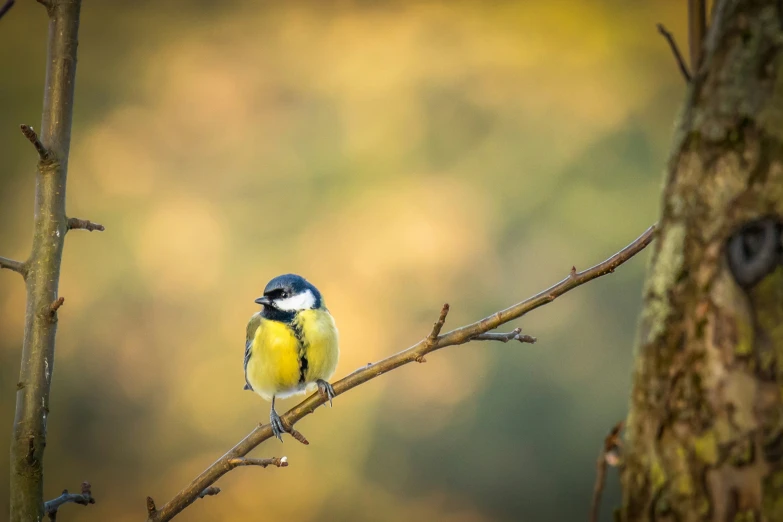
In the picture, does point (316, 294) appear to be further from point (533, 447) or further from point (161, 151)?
point (161, 151)

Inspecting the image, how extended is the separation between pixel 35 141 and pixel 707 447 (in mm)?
1087

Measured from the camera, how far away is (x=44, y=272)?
129cm

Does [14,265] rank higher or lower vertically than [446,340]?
higher

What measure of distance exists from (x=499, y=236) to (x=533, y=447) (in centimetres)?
154

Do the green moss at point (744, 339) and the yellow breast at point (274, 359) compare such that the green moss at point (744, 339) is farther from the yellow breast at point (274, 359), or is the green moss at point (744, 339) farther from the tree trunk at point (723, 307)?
the yellow breast at point (274, 359)

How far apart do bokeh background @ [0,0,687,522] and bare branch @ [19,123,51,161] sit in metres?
3.88

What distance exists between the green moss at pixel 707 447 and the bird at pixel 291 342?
1315 mm

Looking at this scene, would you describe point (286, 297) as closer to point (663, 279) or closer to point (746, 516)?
point (663, 279)

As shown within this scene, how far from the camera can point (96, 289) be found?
536 centimetres

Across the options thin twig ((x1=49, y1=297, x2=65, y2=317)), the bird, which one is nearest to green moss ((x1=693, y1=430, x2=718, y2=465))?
thin twig ((x1=49, y1=297, x2=65, y2=317))

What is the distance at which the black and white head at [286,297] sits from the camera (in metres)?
2.19

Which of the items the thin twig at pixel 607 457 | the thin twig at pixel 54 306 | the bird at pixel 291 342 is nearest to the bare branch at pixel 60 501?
the thin twig at pixel 54 306

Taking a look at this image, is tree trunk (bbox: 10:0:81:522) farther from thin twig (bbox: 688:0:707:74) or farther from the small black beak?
thin twig (bbox: 688:0:707:74)

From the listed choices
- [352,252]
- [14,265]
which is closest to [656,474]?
[14,265]
